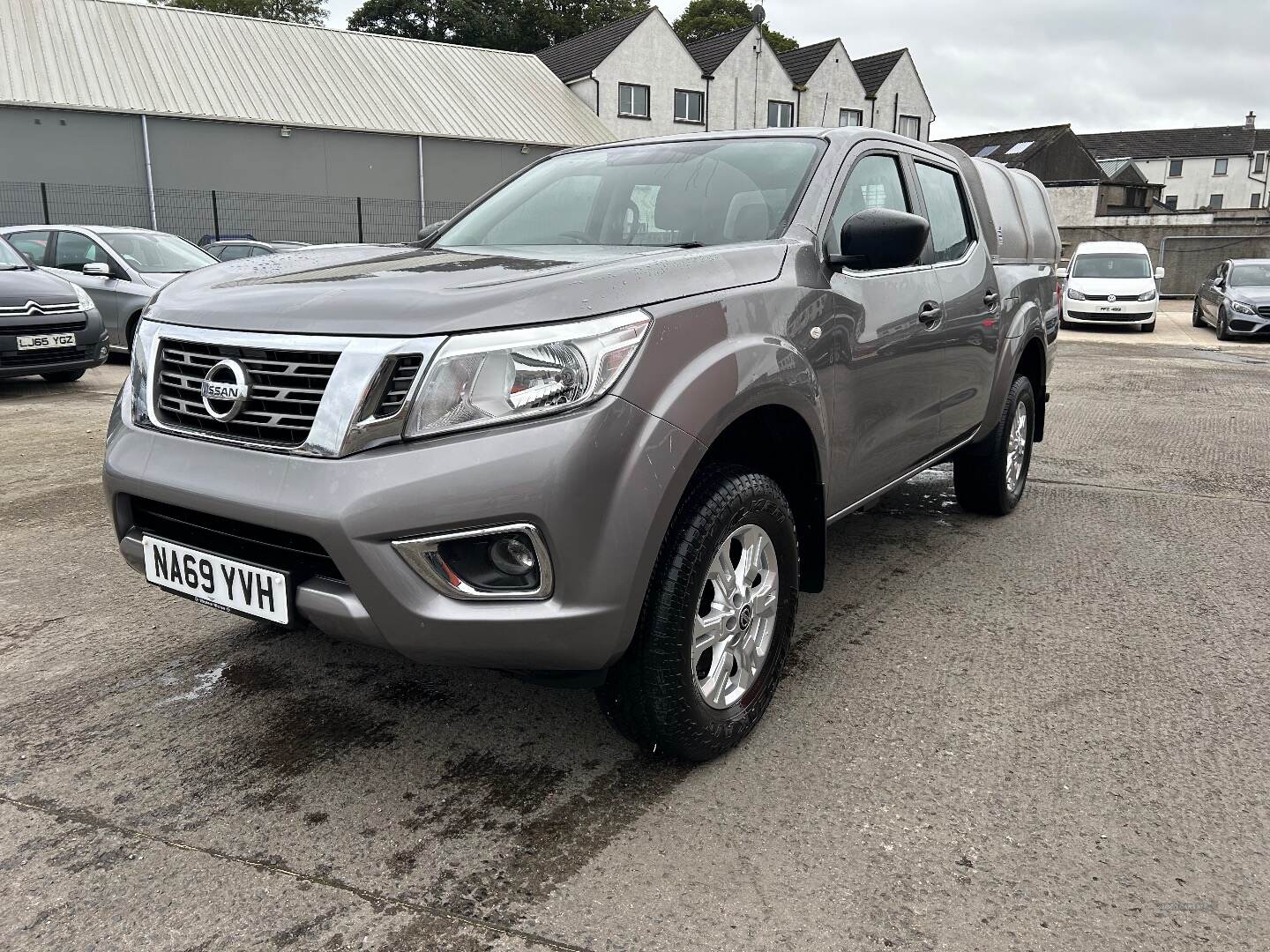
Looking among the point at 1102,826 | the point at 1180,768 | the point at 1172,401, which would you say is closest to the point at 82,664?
the point at 1102,826

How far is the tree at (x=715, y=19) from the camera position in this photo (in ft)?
176

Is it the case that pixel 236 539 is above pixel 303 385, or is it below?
below

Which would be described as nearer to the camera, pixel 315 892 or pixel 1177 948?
pixel 1177 948

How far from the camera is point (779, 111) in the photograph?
37.4 m

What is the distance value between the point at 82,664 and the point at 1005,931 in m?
2.86

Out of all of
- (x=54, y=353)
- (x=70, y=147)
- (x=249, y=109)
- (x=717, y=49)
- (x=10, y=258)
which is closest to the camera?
(x=54, y=353)

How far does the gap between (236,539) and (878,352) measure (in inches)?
82.0

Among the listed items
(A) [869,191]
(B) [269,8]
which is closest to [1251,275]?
(A) [869,191]

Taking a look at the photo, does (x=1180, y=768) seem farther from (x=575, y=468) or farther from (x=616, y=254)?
(x=616, y=254)

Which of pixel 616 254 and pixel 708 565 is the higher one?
pixel 616 254

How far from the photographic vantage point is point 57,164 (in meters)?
23.3

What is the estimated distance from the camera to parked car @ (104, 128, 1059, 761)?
6.86 ft

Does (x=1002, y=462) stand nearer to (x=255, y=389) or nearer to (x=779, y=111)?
(x=255, y=389)

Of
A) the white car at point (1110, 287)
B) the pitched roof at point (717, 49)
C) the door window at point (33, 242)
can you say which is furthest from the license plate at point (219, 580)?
the pitched roof at point (717, 49)
